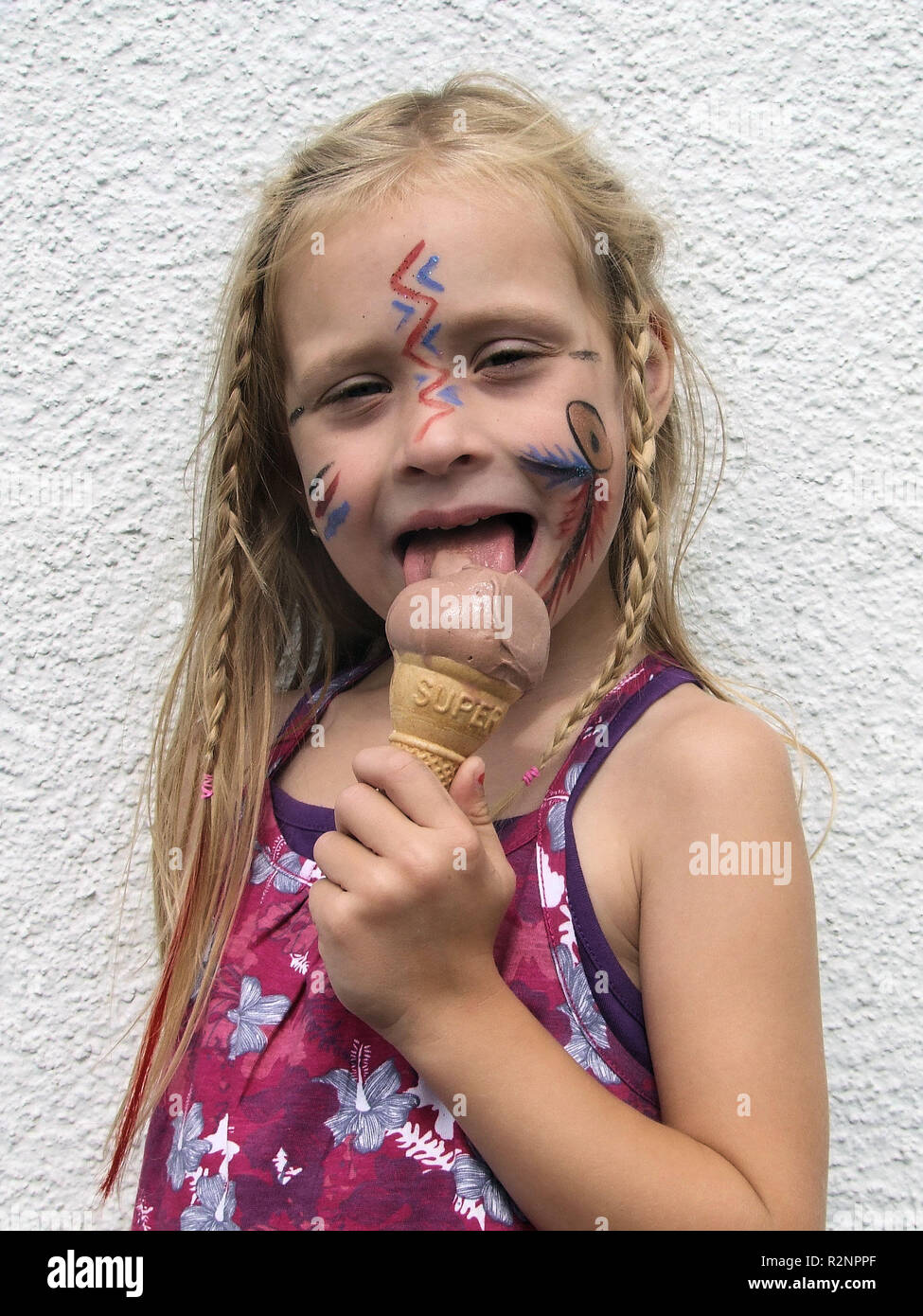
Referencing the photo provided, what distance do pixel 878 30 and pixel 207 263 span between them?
97 centimetres

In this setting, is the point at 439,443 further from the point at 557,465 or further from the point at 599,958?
the point at 599,958

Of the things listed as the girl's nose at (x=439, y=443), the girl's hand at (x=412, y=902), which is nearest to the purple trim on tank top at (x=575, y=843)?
the girl's hand at (x=412, y=902)

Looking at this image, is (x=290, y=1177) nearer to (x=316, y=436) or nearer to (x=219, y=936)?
(x=219, y=936)

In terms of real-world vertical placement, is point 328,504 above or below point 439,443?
below

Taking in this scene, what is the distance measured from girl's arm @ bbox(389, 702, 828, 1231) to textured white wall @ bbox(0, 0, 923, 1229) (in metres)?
0.50

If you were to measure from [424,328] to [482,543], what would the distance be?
229 mm

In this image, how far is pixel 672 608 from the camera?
4.49 feet

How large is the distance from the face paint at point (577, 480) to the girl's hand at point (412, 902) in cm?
25

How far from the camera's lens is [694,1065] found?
38.9 inches

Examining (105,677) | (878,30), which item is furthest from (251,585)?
(878,30)

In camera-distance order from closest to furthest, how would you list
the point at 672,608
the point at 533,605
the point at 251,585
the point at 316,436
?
the point at 533,605 < the point at 316,436 < the point at 672,608 < the point at 251,585

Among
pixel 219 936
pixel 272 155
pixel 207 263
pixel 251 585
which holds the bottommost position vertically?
pixel 219 936

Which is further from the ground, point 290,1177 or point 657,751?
point 657,751

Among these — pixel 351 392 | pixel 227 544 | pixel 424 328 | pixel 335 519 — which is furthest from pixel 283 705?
pixel 424 328
